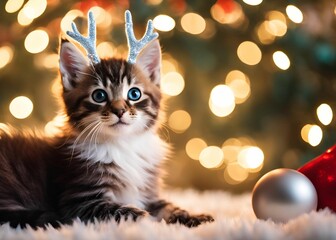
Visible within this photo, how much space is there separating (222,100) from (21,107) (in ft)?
3.13

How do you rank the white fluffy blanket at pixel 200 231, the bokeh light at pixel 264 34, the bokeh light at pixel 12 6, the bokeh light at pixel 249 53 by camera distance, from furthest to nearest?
1. the bokeh light at pixel 249 53
2. the bokeh light at pixel 264 34
3. the bokeh light at pixel 12 6
4. the white fluffy blanket at pixel 200 231

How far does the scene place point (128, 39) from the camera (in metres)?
1.33

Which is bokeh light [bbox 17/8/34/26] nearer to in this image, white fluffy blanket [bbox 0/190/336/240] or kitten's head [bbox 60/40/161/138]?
kitten's head [bbox 60/40/161/138]

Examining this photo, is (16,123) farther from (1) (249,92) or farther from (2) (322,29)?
(2) (322,29)

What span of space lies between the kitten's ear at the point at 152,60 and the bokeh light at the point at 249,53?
0.75 m

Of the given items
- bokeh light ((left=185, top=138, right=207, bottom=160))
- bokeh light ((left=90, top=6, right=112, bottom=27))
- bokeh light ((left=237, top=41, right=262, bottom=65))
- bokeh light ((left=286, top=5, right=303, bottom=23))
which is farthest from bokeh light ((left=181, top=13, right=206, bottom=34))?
bokeh light ((left=185, top=138, right=207, bottom=160))

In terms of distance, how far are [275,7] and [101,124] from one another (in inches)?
36.0

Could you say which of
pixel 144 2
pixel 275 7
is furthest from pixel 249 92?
pixel 144 2

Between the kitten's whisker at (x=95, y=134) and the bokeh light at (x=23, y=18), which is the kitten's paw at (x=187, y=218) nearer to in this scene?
the kitten's whisker at (x=95, y=134)

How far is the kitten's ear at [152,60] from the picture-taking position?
145 cm

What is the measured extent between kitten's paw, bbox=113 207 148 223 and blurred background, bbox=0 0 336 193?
434 millimetres

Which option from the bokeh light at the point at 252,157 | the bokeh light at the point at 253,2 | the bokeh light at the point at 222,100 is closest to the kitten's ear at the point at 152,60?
the bokeh light at the point at 253,2

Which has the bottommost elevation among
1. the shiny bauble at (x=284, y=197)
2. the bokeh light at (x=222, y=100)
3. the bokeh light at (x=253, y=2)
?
the shiny bauble at (x=284, y=197)

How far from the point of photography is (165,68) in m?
2.27
